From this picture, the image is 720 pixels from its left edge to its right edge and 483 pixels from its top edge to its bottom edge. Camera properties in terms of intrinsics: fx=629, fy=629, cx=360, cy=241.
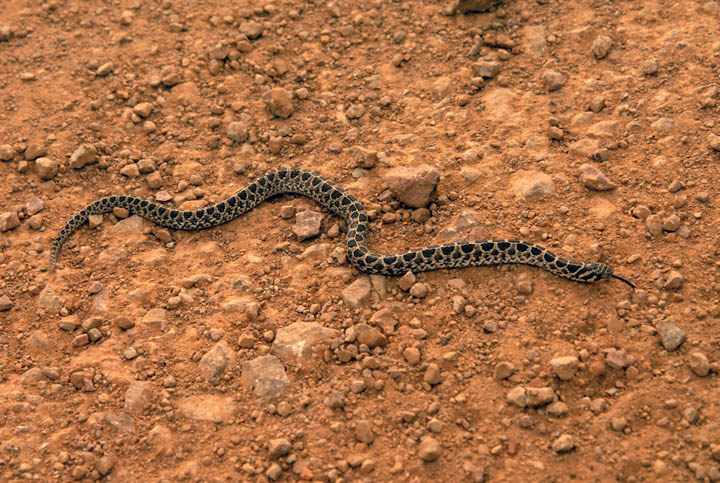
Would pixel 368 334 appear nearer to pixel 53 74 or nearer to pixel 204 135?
pixel 204 135

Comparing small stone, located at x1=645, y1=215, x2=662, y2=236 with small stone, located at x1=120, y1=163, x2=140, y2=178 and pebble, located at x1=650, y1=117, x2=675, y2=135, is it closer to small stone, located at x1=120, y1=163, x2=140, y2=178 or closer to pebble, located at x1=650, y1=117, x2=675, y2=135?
pebble, located at x1=650, y1=117, x2=675, y2=135

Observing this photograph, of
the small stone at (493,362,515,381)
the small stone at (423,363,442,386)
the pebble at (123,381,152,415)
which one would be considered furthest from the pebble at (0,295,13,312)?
the small stone at (493,362,515,381)

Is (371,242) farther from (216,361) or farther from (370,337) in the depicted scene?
(216,361)

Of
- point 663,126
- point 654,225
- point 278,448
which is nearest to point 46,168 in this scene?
point 278,448

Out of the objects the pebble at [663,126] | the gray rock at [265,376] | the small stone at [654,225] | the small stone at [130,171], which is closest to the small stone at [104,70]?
the small stone at [130,171]

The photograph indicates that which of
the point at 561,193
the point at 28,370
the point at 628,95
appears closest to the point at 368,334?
the point at 561,193

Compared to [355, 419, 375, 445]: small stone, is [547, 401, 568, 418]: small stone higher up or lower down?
higher up
